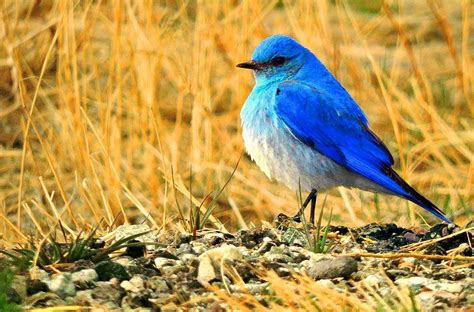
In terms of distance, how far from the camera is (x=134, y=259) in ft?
13.9

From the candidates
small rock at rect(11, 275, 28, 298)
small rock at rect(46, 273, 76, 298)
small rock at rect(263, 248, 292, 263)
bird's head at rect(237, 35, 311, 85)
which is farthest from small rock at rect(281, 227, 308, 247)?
bird's head at rect(237, 35, 311, 85)

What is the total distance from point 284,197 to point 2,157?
6.88ft

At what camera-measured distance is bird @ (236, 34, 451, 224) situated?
5559mm

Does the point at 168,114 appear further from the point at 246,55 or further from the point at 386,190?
the point at 386,190

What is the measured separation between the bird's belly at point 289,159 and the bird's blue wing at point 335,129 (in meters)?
0.04

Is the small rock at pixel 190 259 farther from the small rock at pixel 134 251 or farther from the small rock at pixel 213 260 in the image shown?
the small rock at pixel 134 251

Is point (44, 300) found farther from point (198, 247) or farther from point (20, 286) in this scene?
point (198, 247)

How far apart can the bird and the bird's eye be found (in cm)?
24

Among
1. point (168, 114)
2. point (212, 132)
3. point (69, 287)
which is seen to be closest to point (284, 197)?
point (212, 132)

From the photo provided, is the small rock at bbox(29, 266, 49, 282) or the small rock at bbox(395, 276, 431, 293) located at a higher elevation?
the small rock at bbox(29, 266, 49, 282)

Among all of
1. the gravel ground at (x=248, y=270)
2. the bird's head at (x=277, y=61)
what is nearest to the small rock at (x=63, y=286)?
the gravel ground at (x=248, y=270)

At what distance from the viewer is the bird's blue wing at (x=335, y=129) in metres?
5.57

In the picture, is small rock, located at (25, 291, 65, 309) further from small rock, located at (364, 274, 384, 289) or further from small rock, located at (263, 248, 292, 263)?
small rock, located at (364, 274, 384, 289)

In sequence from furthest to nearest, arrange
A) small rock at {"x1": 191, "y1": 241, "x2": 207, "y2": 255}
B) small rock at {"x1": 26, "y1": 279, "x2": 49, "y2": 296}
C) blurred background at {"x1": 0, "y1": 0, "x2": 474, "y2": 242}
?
blurred background at {"x1": 0, "y1": 0, "x2": 474, "y2": 242} < small rock at {"x1": 191, "y1": 241, "x2": 207, "y2": 255} < small rock at {"x1": 26, "y1": 279, "x2": 49, "y2": 296}
